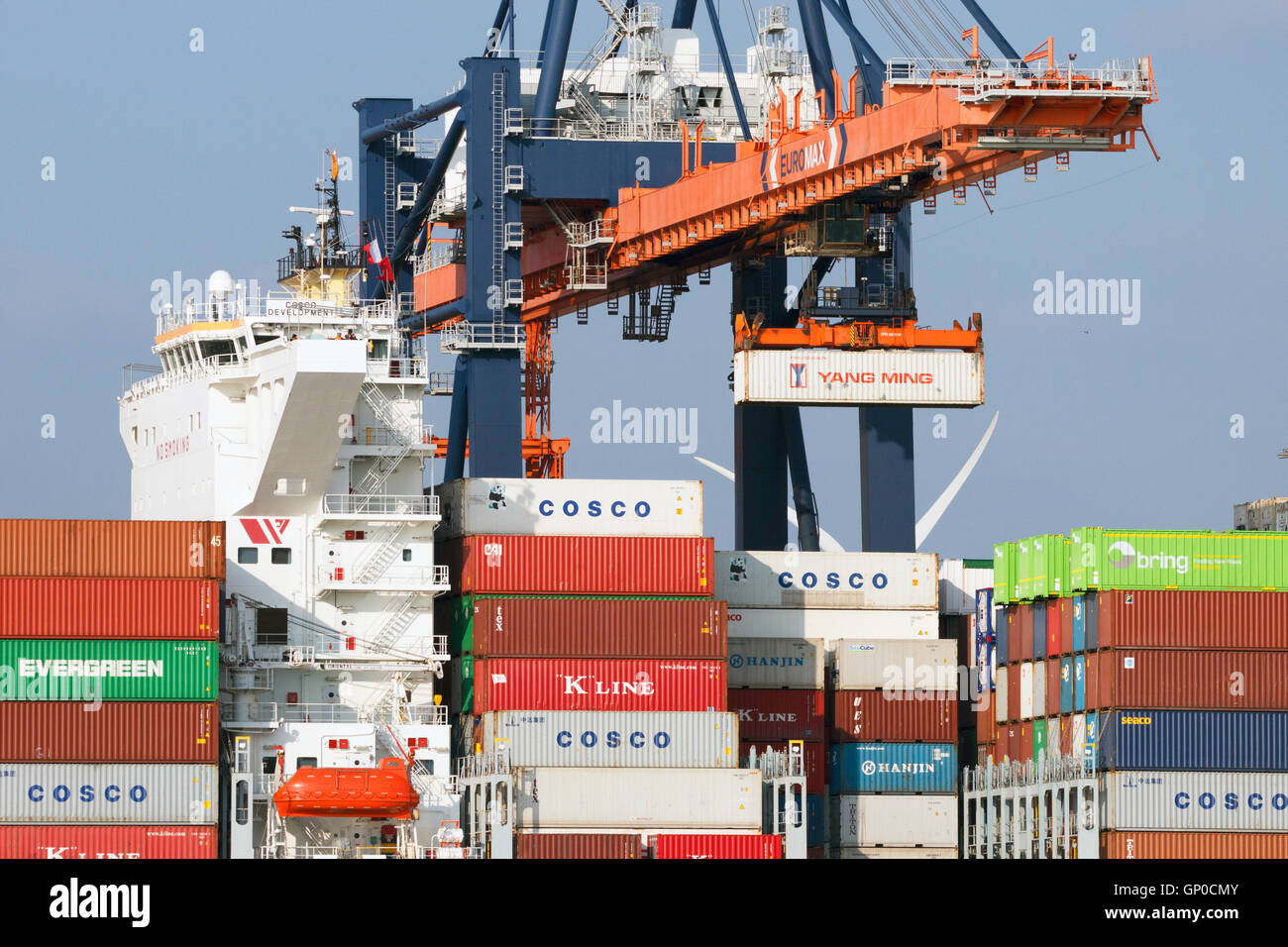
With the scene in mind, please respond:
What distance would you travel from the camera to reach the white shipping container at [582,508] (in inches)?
2018

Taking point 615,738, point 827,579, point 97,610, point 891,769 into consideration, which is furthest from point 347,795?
point 827,579

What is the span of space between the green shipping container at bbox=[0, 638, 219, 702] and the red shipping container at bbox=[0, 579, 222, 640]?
0.21 meters

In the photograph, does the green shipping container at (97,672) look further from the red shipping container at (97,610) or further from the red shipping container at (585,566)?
the red shipping container at (585,566)

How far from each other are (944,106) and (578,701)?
47.4ft

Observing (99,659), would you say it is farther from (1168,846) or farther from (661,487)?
(1168,846)

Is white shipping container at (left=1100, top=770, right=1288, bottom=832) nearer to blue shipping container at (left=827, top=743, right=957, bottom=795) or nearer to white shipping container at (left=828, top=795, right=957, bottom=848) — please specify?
white shipping container at (left=828, top=795, right=957, bottom=848)

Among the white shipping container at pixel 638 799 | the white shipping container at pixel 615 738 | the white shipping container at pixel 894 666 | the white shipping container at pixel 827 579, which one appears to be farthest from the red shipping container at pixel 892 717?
the white shipping container at pixel 638 799

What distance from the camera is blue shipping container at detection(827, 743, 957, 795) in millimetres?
54250

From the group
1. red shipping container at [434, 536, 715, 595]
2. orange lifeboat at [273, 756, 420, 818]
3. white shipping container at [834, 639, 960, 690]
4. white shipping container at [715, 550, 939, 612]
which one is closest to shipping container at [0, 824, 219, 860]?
orange lifeboat at [273, 756, 420, 818]

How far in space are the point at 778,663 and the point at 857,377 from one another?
24.8 ft

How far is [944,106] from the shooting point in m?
47.3

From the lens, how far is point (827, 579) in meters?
57.3

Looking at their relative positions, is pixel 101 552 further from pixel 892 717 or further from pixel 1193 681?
pixel 1193 681

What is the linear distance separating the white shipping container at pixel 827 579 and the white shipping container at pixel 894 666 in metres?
1.87
